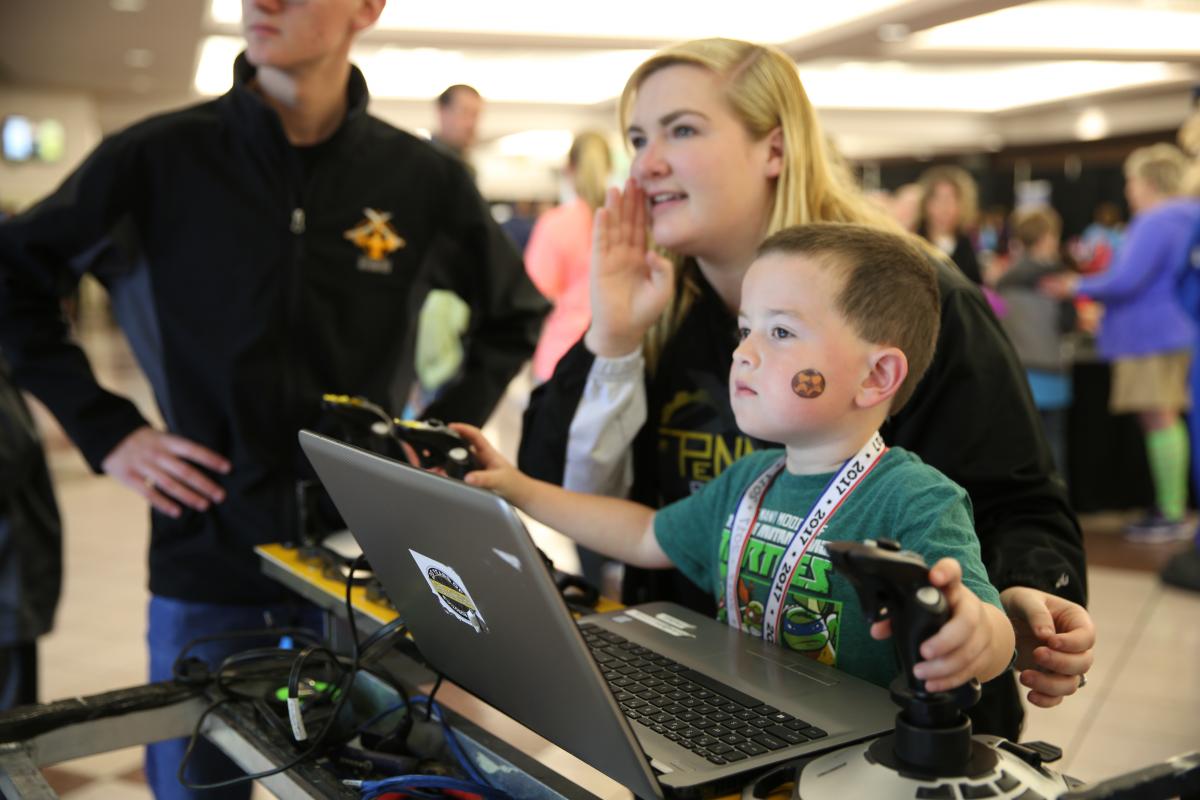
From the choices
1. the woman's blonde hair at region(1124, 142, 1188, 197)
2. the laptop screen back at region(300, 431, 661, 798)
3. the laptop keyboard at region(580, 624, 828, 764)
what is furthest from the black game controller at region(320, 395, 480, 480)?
the woman's blonde hair at region(1124, 142, 1188, 197)

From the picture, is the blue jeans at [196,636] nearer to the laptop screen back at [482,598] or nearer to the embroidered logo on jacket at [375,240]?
the embroidered logo on jacket at [375,240]

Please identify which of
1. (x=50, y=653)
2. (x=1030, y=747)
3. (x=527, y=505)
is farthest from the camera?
(x=50, y=653)

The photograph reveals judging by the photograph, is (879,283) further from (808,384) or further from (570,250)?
(570,250)

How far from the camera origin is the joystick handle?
0.77m

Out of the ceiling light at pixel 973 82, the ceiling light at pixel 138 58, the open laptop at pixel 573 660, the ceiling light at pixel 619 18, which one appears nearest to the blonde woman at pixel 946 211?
the ceiling light at pixel 619 18

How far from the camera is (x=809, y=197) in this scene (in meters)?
1.52

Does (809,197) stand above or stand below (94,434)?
above

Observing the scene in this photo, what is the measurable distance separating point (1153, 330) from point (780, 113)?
4294 mm

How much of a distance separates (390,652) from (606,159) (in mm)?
3217

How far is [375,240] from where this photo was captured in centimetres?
197

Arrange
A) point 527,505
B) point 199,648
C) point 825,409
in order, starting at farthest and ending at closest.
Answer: point 199,648
point 527,505
point 825,409

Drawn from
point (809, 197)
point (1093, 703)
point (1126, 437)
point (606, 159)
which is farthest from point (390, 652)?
point (1126, 437)

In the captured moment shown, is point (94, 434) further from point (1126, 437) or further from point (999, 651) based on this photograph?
point (1126, 437)

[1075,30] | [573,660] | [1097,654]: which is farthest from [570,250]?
[1075,30]
